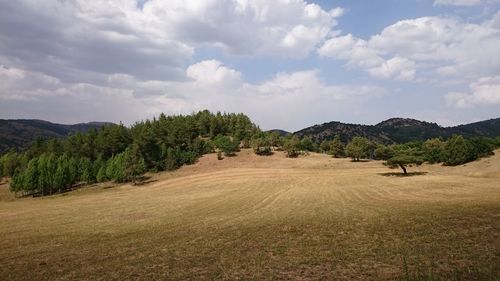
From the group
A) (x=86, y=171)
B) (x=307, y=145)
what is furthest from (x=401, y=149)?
(x=86, y=171)

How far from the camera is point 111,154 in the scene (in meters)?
146

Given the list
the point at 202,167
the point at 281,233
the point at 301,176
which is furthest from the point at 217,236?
the point at 202,167

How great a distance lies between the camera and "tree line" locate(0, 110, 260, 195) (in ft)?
377

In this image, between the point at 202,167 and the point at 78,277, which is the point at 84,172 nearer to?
the point at 202,167

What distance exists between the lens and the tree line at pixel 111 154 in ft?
377

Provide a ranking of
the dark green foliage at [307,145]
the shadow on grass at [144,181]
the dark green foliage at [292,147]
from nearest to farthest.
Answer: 1. the shadow on grass at [144,181]
2. the dark green foliage at [292,147]
3. the dark green foliage at [307,145]

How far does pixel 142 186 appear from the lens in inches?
4304

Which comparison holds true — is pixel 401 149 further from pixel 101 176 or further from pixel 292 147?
pixel 101 176

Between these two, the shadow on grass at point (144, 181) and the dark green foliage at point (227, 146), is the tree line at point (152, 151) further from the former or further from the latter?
the shadow on grass at point (144, 181)

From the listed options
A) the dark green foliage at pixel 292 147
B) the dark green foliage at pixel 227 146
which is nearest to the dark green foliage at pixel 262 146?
the dark green foliage at pixel 292 147

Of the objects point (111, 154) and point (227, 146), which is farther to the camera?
point (111, 154)

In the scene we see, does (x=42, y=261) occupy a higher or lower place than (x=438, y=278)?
lower

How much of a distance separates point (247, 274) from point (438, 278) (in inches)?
320

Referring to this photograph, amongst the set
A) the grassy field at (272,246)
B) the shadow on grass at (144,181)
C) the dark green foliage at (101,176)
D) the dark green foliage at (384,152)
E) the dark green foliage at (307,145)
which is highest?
the dark green foliage at (307,145)
